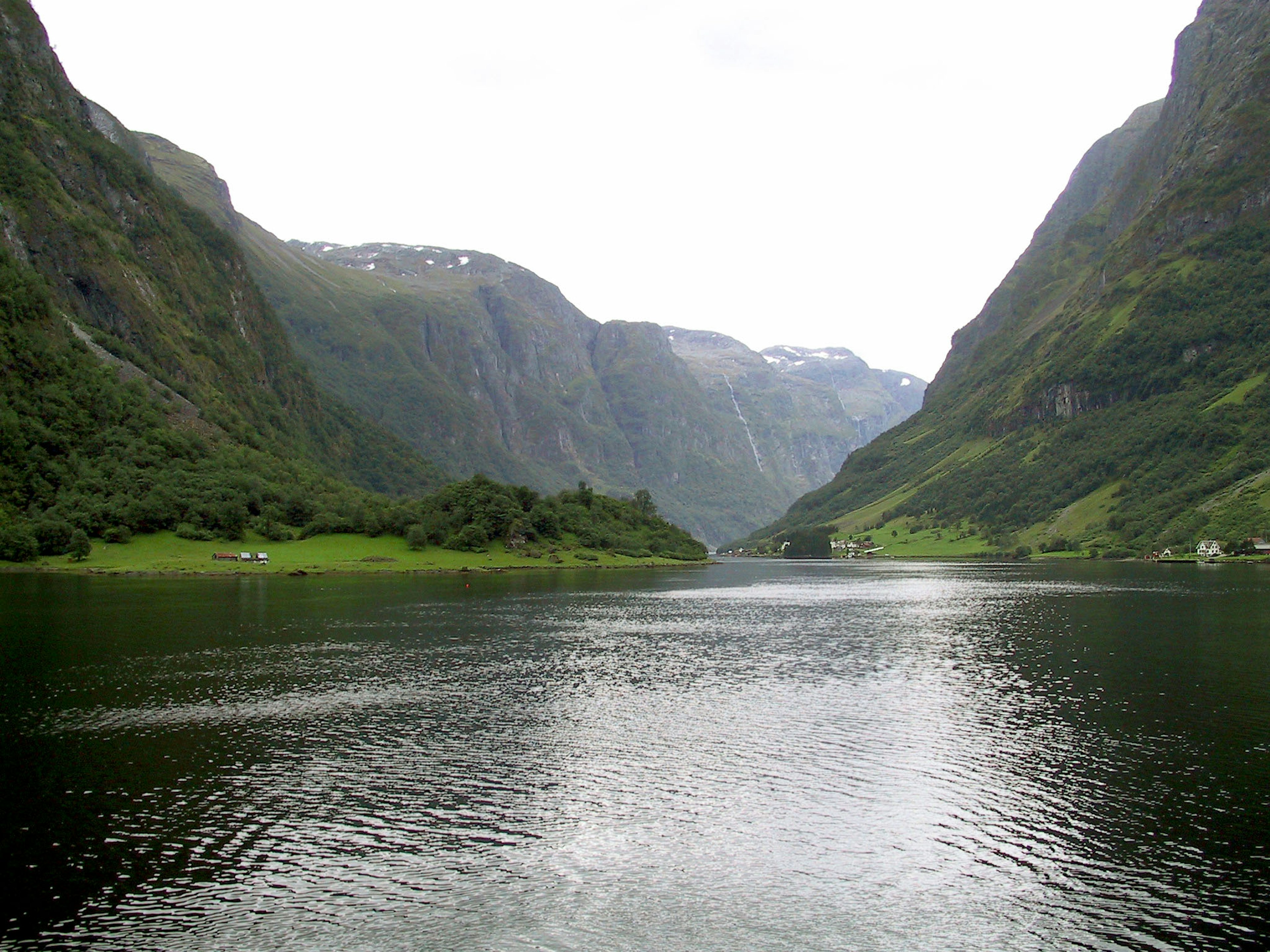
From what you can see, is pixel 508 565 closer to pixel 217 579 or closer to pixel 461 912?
pixel 217 579

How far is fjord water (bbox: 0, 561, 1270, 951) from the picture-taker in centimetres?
2447

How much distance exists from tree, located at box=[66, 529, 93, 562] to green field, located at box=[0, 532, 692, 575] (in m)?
1.19

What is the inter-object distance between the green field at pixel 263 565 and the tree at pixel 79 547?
1.19 m

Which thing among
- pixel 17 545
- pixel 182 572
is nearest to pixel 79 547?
pixel 17 545

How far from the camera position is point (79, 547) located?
162m

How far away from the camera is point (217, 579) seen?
151875mm

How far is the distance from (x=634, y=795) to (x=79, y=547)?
530 ft

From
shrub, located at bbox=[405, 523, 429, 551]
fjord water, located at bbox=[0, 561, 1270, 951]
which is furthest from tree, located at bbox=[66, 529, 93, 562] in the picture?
fjord water, located at bbox=[0, 561, 1270, 951]

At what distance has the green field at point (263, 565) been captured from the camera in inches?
6275

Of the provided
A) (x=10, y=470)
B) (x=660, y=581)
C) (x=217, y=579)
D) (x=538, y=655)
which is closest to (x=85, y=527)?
(x=10, y=470)

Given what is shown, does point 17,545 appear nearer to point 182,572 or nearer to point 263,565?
point 182,572

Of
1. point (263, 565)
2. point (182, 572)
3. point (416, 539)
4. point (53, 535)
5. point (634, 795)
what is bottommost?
point (634, 795)

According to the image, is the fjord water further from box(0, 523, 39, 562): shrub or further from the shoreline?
box(0, 523, 39, 562): shrub

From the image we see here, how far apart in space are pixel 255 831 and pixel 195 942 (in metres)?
7.93
